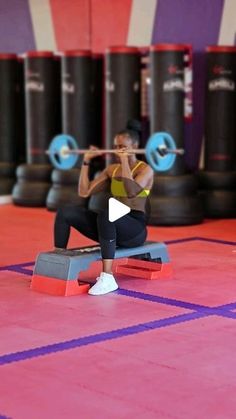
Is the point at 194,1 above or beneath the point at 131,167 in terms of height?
above

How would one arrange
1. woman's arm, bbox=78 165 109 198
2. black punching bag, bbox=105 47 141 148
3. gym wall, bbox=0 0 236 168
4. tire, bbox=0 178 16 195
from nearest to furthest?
woman's arm, bbox=78 165 109 198, black punching bag, bbox=105 47 141 148, gym wall, bbox=0 0 236 168, tire, bbox=0 178 16 195

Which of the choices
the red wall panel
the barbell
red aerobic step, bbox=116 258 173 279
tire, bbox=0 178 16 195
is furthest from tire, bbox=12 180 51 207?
red aerobic step, bbox=116 258 173 279

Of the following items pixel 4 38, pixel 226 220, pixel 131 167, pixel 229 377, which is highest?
pixel 4 38

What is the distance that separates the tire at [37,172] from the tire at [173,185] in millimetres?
1600

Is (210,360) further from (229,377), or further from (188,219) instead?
(188,219)

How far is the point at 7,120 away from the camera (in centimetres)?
904

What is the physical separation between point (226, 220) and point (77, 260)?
3400mm

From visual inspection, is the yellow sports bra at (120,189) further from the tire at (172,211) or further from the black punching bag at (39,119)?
the black punching bag at (39,119)

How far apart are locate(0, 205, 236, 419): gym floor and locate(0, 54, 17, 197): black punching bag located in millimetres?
3507

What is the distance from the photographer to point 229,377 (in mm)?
3148

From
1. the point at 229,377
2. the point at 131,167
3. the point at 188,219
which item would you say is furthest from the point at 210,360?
the point at 188,219

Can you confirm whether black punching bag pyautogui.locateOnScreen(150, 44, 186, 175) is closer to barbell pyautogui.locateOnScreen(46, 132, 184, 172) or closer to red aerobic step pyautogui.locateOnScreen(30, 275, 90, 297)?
barbell pyautogui.locateOnScreen(46, 132, 184, 172)

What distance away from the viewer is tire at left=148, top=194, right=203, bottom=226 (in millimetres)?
7309

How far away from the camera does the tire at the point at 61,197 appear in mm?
8117
